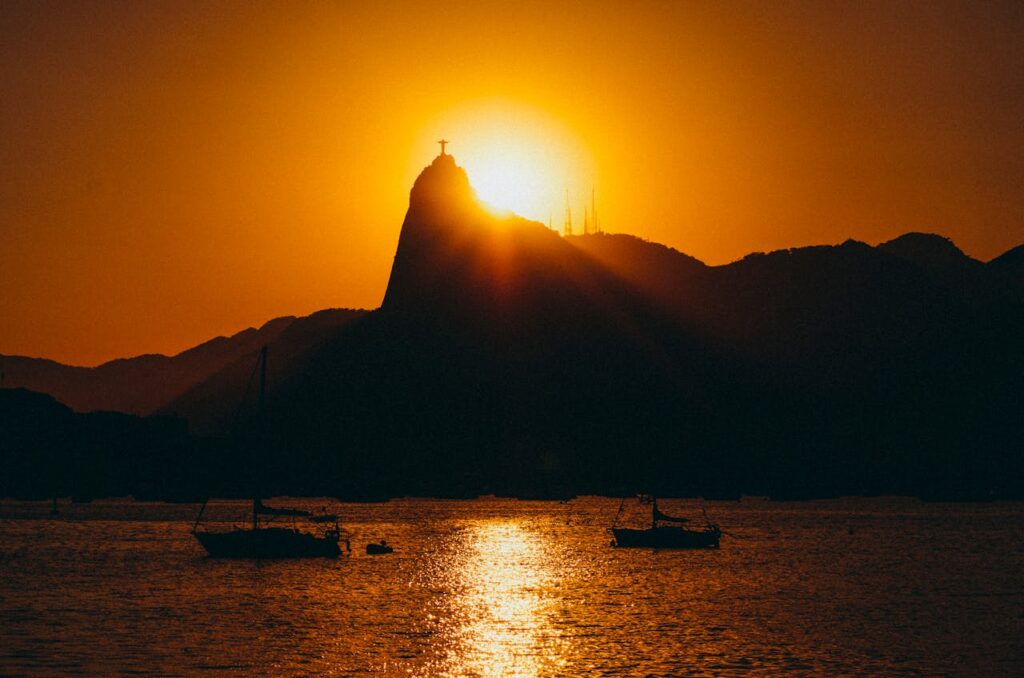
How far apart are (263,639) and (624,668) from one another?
75.3 feet

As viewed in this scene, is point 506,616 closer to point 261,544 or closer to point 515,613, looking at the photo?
point 515,613

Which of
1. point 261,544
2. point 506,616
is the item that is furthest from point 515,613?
point 261,544

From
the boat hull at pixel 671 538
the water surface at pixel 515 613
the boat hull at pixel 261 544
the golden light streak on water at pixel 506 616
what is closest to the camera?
the golden light streak on water at pixel 506 616

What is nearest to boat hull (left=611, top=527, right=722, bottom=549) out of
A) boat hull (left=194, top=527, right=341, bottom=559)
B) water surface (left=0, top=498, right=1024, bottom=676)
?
water surface (left=0, top=498, right=1024, bottom=676)

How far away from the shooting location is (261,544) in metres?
127

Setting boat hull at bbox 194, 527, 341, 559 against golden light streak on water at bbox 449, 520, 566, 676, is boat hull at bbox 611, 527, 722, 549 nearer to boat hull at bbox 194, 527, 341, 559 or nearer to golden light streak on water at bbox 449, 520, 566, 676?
golden light streak on water at bbox 449, 520, 566, 676

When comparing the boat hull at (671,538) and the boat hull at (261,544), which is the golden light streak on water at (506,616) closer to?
the boat hull at (671,538)

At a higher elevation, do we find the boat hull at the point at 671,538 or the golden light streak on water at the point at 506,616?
the boat hull at the point at 671,538

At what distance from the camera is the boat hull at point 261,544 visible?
126625mm

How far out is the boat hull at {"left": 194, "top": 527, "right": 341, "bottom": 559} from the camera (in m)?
127

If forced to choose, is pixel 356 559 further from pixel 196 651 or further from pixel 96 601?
pixel 196 651

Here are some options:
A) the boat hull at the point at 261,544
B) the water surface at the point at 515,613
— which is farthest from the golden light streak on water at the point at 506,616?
the boat hull at the point at 261,544

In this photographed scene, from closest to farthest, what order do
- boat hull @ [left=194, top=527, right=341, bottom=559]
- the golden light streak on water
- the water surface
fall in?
the golden light streak on water, the water surface, boat hull @ [left=194, top=527, right=341, bottom=559]

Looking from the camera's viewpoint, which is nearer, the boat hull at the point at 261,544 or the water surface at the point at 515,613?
the water surface at the point at 515,613
